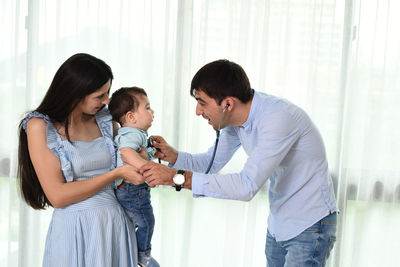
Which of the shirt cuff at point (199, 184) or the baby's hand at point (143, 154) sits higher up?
the baby's hand at point (143, 154)

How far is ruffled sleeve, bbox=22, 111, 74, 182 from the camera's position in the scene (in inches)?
69.4

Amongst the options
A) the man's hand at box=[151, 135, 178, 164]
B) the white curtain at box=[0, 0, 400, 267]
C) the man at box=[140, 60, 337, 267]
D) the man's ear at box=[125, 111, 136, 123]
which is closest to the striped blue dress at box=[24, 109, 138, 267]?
the man's ear at box=[125, 111, 136, 123]

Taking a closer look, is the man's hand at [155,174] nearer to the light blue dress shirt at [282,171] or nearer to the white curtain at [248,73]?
the light blue dress shirt at [282,171]

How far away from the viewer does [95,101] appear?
1.80 metres

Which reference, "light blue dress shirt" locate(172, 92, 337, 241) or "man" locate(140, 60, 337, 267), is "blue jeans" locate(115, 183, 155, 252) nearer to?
"man" locate(140, 60, 337, 267)

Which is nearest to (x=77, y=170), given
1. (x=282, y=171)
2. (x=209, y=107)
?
(x=209, y=107)

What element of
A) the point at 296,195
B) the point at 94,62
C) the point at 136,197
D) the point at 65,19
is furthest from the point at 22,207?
the point at 296,195

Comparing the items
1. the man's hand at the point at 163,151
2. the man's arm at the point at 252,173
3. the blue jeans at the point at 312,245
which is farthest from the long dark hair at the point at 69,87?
the blue jeans at the point at 312,245

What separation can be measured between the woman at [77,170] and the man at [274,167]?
0.22 meters

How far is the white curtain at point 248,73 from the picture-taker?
282 centimetres

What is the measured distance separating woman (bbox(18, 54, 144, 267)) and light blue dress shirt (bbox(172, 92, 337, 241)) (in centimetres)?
38

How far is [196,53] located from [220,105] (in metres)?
1.11

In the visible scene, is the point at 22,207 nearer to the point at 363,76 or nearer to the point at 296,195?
the point at 296,195

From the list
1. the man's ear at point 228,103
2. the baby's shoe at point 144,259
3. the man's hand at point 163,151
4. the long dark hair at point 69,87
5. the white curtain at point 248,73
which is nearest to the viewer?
the long dark hair at point 69,87
